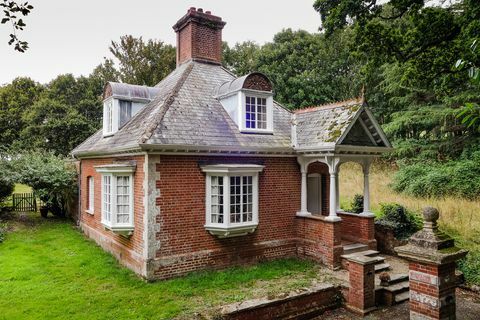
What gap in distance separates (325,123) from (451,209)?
6.99 meters

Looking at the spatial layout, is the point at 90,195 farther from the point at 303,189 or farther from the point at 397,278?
the point at 397,278

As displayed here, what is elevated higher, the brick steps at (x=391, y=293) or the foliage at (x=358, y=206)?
the foliage at (x=358, y=206)

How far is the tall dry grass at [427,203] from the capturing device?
1222 centimetres

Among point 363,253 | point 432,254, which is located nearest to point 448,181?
point 363,253

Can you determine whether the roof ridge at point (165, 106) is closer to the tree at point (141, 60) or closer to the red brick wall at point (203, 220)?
the red brick wall at point (203, 220)

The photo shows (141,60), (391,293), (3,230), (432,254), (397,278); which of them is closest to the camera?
(432,254)

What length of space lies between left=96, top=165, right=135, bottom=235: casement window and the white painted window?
4532mm

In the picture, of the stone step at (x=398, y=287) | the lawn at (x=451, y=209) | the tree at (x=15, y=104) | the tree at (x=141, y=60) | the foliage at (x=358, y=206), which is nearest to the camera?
the stone step at (x=398, y=287)

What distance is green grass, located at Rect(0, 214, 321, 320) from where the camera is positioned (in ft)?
26.3

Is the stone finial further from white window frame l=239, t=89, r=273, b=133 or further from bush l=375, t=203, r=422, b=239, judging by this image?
bush l=375, t=203, r=422, b=239

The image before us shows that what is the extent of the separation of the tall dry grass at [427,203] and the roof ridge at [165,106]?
37.5 feet

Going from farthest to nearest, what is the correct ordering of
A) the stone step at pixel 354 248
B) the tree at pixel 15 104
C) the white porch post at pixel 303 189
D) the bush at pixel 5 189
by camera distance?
the tree at pixel 15 104, the bush at pixel 5 189, the white porch post at pixel 303 189, the stone step at pixel 354 248

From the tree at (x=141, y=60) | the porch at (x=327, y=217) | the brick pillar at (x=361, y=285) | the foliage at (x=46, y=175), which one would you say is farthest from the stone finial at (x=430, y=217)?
the tree at (x=141, y=60)

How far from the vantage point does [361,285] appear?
28.8 ft
